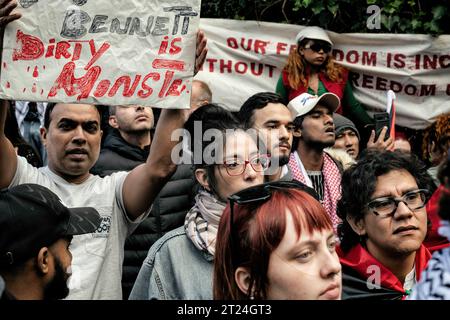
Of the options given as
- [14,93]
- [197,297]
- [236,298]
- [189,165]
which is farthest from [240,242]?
[189,165]

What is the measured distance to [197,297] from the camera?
3.24 m

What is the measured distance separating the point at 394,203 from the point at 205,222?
0.79 metres

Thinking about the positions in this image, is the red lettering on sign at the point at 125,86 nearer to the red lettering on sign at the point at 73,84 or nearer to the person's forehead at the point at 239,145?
the red lettering on sign at the point at 73,84

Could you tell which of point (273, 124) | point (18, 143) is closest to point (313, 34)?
point (273, 124)

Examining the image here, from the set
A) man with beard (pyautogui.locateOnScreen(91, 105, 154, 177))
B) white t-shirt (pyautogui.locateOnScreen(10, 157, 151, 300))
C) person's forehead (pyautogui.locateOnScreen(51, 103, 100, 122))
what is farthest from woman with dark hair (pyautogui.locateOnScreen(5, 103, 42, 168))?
white t-shirt (pyautogui.locateOnScreen(10, 157, 151, 300))

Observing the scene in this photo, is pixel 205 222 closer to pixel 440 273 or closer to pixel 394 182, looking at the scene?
pixel 394 182

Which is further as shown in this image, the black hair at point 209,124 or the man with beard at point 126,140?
the man with beard at point 126,140

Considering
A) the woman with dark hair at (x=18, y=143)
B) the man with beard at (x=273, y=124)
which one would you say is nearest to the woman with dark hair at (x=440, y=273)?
the man with beard at (x=273, y=124)

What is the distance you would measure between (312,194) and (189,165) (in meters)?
2.22

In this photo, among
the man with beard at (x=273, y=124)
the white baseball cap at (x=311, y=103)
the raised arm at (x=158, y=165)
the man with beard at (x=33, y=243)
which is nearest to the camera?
the man with beard at (x=33, y=243)

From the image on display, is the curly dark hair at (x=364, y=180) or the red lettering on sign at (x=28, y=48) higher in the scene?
the red lettering on sign at (x=28, y=48)

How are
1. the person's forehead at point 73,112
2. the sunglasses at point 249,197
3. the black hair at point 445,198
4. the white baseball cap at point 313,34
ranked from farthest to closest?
the white baseball cap at point 313,34
the person's forehead at point 73,112
the sunglasses at point 249,197
the black hair at point 445,198

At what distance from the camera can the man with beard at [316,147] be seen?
472 cm

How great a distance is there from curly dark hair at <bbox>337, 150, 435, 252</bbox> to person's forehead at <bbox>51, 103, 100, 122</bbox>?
1.28 meters
